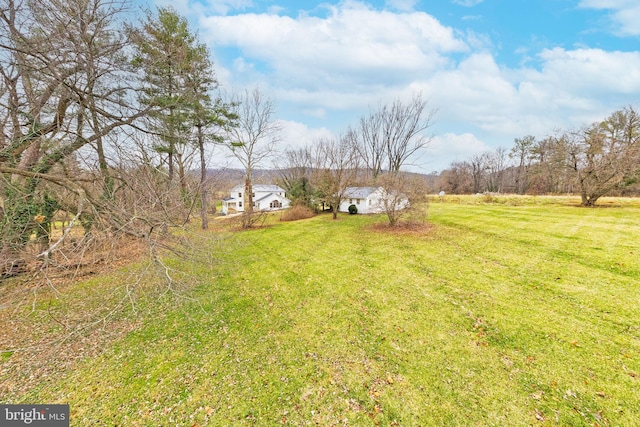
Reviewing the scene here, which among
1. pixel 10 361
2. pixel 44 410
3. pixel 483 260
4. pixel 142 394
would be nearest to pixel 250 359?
pixel 142 394

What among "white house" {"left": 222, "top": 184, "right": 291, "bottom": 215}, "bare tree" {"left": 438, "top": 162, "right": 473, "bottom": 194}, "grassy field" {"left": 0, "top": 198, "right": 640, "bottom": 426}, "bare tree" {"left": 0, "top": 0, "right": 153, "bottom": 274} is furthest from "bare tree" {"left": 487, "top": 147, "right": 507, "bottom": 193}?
"bare tree" {"left": 0, "top": 0, "right": 153, "bottom": 274}

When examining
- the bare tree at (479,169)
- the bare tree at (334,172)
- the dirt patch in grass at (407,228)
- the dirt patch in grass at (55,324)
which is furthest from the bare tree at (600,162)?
the dirt patch in grass at (55,324)

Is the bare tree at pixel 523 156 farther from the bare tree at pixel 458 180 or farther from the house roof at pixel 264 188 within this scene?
the house roof at pixel 264 188

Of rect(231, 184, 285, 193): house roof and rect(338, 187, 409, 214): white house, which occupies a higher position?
rect(231, 184, 285, 193): house roof

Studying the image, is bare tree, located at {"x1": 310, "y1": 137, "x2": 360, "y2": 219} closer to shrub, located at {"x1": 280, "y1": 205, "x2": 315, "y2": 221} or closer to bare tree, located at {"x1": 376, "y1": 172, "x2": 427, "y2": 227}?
shrub, located at {"x1": 280, "y1": 205, "x2": 315, "y2": 221}

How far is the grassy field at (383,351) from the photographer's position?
299 cm

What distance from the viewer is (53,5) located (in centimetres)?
382

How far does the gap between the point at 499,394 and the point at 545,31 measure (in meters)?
16.1

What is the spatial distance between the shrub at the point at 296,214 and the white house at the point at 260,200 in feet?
46.3

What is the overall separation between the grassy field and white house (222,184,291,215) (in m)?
29.2

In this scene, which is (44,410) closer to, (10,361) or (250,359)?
(10,361)

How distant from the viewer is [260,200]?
36188 mm

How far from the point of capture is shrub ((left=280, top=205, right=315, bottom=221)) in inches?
827

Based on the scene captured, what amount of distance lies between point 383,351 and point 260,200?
34.1m
